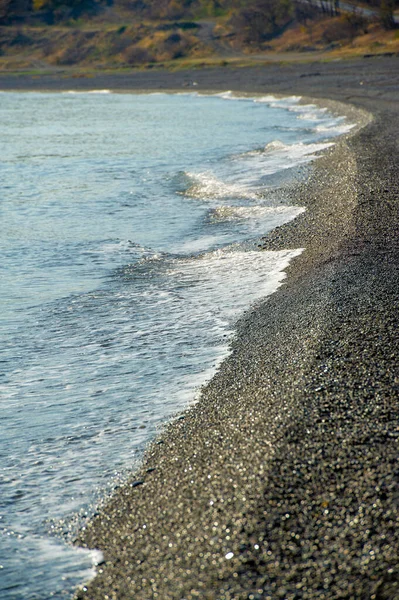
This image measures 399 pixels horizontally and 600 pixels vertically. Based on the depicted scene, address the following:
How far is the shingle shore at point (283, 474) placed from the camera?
3.35 metres

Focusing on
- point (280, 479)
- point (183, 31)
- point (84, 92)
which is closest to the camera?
point (280, 479)

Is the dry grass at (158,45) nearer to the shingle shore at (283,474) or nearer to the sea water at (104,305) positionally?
the sea water at (104,305)

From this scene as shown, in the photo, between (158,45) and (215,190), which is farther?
(158,45)

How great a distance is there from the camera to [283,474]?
392 cm

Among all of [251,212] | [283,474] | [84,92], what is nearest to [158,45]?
[84,92]

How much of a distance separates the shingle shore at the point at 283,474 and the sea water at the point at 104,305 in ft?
0.93

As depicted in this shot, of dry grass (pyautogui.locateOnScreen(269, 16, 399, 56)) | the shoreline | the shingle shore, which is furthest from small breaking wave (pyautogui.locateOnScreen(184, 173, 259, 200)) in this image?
dry grass (pyautogui.locateOnScreen(269, 16, 399, 56))

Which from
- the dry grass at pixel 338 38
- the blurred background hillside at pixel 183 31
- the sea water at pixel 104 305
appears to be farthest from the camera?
the blurred background hillside at pixel 183 31

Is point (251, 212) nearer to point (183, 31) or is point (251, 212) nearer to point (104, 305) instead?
point (104, 305)

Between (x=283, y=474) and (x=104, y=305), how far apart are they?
4.48 meters

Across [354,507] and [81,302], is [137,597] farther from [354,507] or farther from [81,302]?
[81,302]

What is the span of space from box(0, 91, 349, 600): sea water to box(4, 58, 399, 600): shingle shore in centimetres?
28

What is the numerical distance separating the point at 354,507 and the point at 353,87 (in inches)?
1488

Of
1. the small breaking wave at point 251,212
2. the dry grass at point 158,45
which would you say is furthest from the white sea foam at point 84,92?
the small breaking wave at point 251,212
